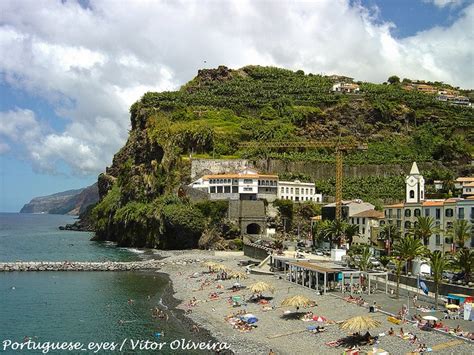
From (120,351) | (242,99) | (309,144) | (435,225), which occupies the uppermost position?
(242,99)

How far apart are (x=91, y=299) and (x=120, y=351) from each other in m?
18.4

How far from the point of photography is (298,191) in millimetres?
101562

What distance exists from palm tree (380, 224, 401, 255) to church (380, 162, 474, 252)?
1257mm

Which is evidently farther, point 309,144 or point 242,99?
point 242,99

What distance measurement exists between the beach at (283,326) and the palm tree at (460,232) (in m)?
11.1

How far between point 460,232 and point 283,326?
21.9m

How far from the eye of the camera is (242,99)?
14150cm

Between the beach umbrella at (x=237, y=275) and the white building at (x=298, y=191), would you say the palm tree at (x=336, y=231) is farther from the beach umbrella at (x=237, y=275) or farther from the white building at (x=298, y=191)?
the white building at (x=298, y=191)

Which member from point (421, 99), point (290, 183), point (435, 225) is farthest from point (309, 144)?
point (435, 225)

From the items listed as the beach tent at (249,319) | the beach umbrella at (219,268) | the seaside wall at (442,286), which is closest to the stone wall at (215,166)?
the beach umbrella at (219,268)

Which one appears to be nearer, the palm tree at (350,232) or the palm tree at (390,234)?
the palm tree at (390,234)

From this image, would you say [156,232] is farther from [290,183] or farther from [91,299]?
[91,299]

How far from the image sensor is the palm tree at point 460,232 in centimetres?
5038

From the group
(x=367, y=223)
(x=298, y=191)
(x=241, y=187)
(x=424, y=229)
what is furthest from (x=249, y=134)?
(x=424, y=229)
